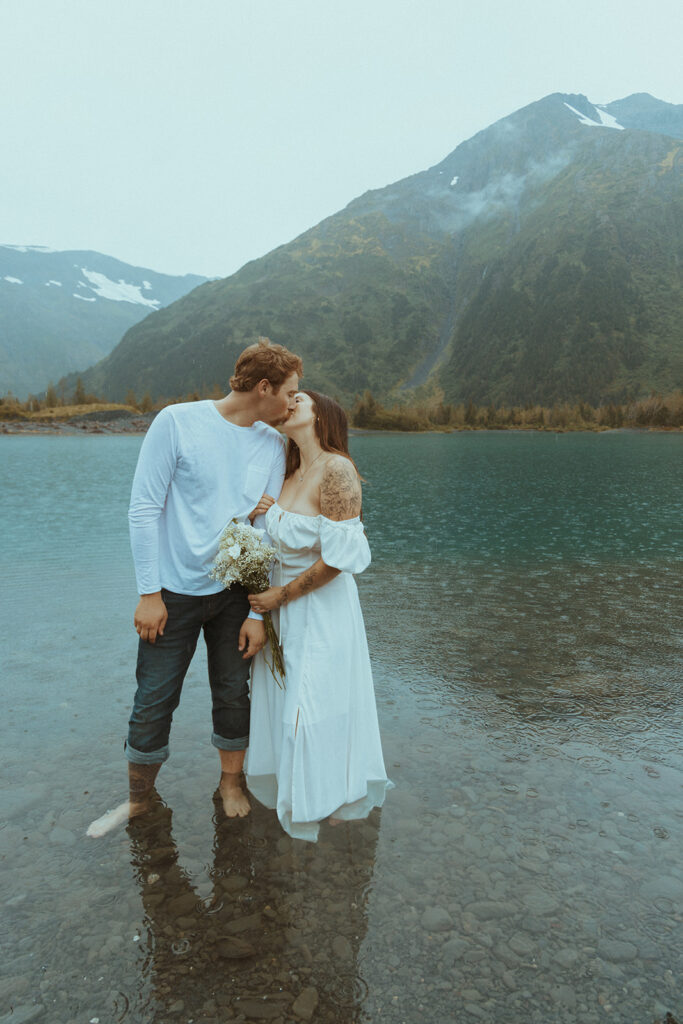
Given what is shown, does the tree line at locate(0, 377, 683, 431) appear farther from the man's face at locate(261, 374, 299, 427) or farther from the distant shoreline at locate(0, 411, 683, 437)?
the man's face at locate(261, 374, 299, 427)

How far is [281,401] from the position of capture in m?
3.92

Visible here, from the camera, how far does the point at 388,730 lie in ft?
19.3

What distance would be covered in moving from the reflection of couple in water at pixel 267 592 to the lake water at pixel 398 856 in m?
0.43

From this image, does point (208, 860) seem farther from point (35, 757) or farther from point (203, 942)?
point (35, 757)

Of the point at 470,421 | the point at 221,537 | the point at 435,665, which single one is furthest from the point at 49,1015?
the point at 470,421

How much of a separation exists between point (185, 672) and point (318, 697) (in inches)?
36.2

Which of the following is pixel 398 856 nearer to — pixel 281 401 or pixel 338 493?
pixel 338 493

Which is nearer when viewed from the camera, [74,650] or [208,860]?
[208,860]

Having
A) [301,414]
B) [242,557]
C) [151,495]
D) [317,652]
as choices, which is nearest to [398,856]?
[317,652]

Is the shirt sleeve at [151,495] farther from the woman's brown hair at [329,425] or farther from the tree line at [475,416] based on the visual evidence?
the tree line at [475,416]

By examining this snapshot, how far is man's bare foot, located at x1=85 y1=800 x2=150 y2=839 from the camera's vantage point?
416cm

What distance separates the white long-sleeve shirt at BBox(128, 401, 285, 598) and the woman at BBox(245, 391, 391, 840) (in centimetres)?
23

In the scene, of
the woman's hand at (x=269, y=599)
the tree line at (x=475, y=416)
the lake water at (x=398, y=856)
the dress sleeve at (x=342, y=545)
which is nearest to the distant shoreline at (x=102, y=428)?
the tree line at (x=475, y=416)

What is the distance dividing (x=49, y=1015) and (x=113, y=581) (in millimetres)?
10191
